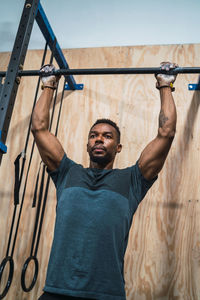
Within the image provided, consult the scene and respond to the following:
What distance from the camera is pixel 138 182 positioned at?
1.60m

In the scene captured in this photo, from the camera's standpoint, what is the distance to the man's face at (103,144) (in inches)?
70.1

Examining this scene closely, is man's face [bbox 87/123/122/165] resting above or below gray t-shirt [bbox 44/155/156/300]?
above

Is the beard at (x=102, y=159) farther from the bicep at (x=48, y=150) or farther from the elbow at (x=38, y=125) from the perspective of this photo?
the elbow at (x=38, y=125)

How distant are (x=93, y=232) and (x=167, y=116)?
727mm

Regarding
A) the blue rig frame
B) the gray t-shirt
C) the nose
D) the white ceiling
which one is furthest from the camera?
the white ceiling

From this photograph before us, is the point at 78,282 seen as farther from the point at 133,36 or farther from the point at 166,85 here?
the point at 133,36

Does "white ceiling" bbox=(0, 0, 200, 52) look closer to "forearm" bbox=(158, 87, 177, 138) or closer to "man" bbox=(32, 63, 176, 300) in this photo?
"man" bbox=(32, 63, 176, 300)

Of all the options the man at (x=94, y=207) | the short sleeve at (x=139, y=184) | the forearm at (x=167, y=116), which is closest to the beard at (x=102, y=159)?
the man at (x=94, y=207)

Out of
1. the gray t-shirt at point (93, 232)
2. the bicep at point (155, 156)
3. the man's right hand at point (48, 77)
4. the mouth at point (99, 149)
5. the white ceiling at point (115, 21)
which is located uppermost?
the white ceiling at point (115, 21)

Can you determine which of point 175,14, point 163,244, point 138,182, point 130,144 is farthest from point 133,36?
point 163,244

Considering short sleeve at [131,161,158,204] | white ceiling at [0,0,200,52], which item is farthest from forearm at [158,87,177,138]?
white ceiling at [0,0,200,52]

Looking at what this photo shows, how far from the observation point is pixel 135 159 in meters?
2.29

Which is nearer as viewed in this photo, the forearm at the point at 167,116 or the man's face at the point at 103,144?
the forearm at the point at 167,116

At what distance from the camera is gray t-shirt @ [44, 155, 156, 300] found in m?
1.29
